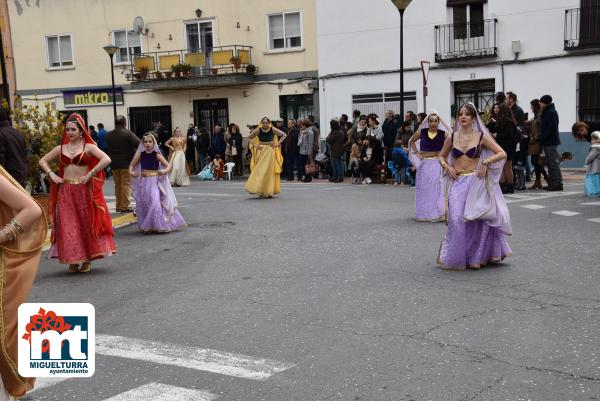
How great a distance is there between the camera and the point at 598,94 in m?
23.6

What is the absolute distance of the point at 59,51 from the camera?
33906 mm

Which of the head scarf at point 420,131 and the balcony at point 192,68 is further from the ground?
the balcony at point 192,68

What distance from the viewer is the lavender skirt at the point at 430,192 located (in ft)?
39.9

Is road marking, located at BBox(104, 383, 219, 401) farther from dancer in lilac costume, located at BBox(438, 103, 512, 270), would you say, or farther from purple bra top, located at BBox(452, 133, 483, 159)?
purple bra top, located at BBox(452, 133, 483, 159)

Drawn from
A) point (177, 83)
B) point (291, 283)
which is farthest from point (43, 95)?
point (291, 283)

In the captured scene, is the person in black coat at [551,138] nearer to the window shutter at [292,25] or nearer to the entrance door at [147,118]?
the window shutter at [292,25]

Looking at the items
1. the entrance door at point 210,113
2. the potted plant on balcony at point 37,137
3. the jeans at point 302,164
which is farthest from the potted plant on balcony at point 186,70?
the potted plant on balcony at point 37,137

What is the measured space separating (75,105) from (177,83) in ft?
19.2

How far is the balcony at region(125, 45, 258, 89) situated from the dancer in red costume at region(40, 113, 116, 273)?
2094cm

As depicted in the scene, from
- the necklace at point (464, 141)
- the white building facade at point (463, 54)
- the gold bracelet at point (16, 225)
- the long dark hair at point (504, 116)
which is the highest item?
the white building facade at point (463, 54)

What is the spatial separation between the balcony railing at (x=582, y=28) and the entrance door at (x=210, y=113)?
44.8 feet

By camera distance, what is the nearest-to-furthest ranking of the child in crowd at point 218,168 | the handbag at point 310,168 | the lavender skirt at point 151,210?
the lavender skirt at point 151,210, the handbag at point 310,168, the child in crowd at point 218,168

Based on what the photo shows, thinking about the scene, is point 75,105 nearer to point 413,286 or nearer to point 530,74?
point 530,74

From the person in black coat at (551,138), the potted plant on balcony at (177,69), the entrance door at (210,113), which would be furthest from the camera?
A: the entrance door at (210,113)
